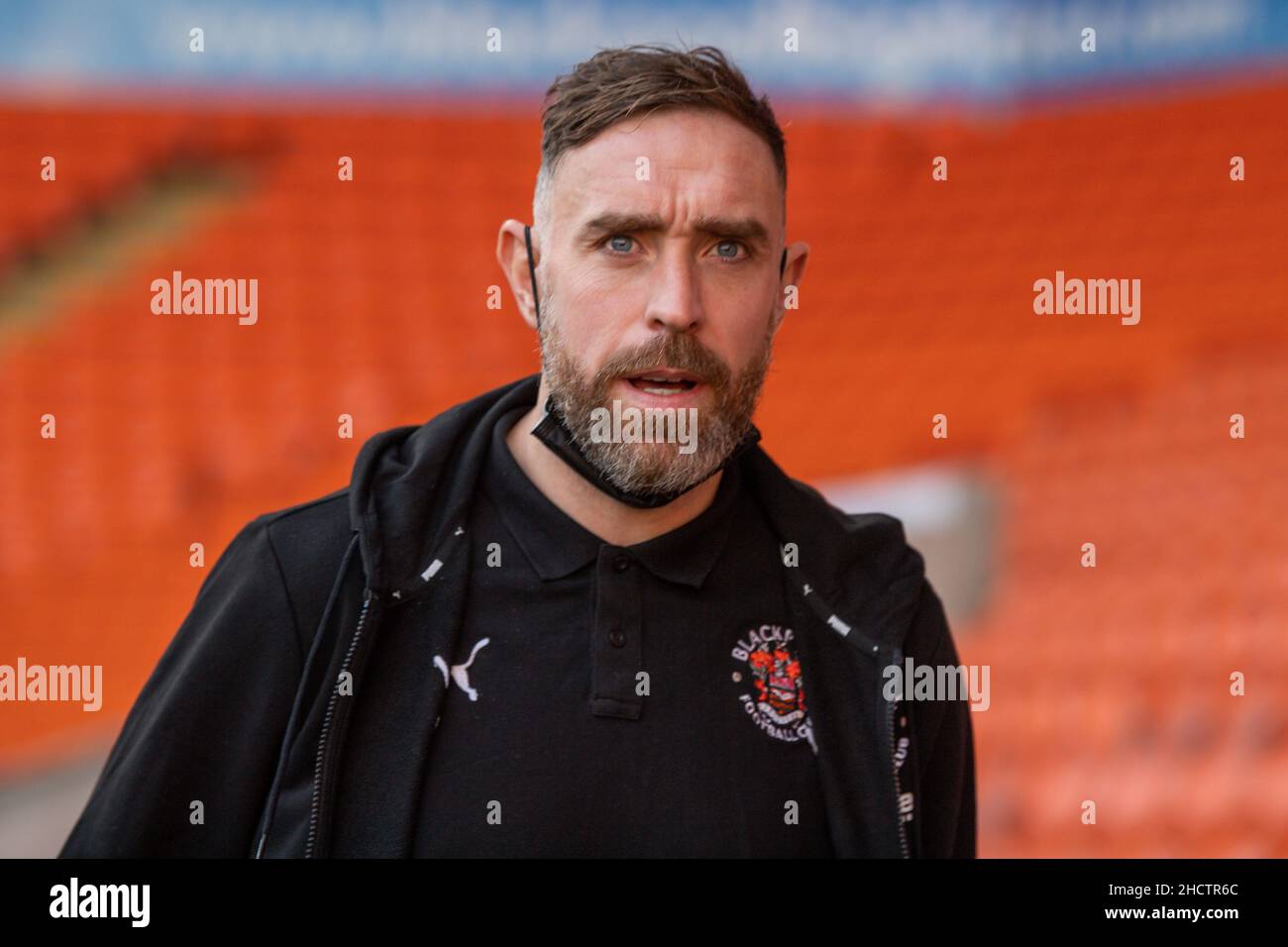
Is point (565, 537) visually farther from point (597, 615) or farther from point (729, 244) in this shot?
point (729, 244)

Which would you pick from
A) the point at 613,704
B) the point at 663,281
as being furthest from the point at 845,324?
the point at 613,704

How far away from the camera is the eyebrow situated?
120 centimetres

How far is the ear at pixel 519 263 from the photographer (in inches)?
52.6

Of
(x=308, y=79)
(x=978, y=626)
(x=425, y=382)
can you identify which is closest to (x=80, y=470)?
(x=425, y=382)

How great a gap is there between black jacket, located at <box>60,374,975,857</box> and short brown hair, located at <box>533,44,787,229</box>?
297 millimetres

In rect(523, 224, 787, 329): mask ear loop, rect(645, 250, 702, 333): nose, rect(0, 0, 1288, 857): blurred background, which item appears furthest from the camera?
rect(0, 0, 1288, 857): blurred background

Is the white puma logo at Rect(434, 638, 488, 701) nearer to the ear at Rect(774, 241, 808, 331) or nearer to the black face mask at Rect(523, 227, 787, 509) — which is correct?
the black face mask at Rect(523, 227, 787, 509)

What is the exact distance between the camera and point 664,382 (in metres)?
1.24

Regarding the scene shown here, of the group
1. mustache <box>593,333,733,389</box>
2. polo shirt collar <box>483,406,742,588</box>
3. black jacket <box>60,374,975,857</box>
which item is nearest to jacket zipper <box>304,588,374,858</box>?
black jacket <box>60,374,975,857</box>

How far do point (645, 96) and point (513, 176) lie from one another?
5.17 meters

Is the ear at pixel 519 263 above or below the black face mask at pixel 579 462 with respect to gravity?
above

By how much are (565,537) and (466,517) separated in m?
0.09

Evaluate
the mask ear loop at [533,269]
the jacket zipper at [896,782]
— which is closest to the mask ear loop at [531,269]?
the mask ear loop at [533,269]

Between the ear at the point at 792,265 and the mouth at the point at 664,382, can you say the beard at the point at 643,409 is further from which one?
the ear at the point at 792,265
